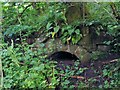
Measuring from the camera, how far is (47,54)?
281 cm

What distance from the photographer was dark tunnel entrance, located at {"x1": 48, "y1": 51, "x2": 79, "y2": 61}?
282 centimetres

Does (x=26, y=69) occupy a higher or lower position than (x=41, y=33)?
lower

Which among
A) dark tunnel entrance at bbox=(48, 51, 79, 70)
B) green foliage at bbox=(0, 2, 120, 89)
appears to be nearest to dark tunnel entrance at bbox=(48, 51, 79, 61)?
dark tunnel entrance at bbox=(48, 51, 79, 70)

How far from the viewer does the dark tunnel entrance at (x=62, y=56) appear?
9.24 ft

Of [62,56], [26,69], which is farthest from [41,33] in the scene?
[26,69]

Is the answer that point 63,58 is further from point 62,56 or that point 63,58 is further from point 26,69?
point 26,69

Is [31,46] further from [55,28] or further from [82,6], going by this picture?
[82,6]

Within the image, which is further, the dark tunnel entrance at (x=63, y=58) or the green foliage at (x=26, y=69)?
the dark tunnel entrance at (x=63, y=58)

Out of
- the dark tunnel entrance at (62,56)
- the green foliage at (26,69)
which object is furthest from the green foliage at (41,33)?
the dark tunnel entrance at (62,56)

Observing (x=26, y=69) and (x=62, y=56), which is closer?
(x=26, y=69)

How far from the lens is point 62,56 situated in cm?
288

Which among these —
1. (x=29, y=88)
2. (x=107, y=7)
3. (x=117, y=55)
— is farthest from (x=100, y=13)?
(x=29, y=88)

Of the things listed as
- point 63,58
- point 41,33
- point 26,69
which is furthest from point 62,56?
point 26,69

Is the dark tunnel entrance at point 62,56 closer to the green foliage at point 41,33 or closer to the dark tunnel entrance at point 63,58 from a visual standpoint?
the dark tunnel entrance at point 63,58
